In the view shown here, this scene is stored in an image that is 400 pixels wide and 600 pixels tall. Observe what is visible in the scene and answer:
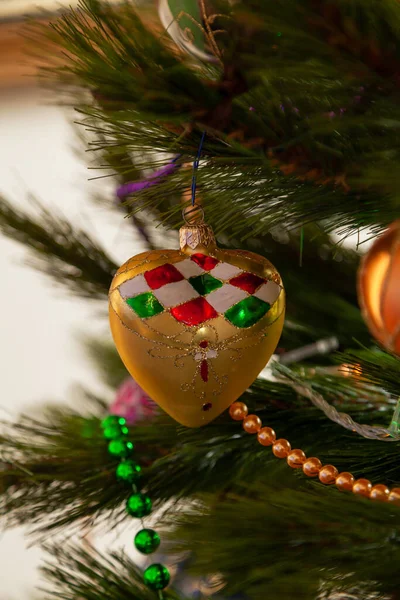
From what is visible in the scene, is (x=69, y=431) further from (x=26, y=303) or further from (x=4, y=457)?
(x=26, y=303)

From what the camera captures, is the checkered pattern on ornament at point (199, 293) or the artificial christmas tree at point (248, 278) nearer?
the artificial christmas tree at point (248, 278)

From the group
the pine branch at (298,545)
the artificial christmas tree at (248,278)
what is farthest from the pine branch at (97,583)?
Result: the pine branch at (298,545)

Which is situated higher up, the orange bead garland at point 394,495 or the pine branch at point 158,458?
the pine branch at point 158,458

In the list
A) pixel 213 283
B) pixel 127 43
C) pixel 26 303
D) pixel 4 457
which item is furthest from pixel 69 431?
pixel 26 303

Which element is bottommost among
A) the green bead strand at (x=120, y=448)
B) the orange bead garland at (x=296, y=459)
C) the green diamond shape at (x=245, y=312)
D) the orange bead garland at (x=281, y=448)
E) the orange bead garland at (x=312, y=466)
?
the orange bead garland at (x=312, y=466)

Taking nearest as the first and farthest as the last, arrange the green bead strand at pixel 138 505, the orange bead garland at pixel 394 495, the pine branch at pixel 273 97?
the pine branch at pixel 273 97, the orange bead garland at pixel 394 495, the green bead strand at pixel 138 505

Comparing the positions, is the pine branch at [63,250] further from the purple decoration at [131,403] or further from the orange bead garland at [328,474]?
the orange bead garland at [328,474]

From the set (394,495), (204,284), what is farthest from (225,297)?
(394,495)

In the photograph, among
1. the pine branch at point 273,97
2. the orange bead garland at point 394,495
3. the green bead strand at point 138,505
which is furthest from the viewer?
the green bead strand at point 138,505

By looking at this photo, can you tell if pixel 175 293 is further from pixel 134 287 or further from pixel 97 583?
pixel 97 583
